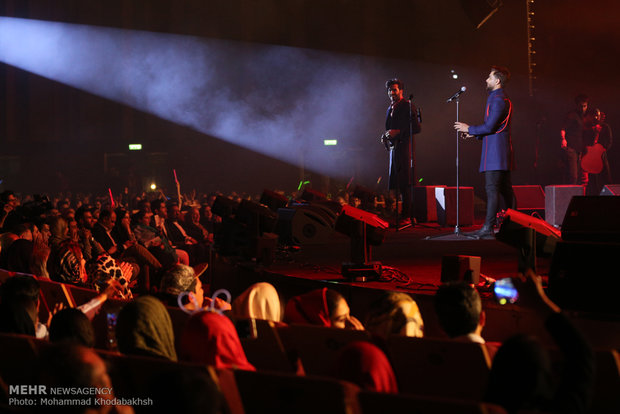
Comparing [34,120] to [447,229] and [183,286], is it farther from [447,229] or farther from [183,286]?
[183,286]

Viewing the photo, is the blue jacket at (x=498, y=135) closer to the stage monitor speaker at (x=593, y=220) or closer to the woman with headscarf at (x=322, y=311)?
the stage monitor speaker at (x=593, y=220)

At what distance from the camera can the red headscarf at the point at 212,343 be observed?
220 centimetres

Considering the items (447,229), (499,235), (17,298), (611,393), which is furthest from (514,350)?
(447,229)

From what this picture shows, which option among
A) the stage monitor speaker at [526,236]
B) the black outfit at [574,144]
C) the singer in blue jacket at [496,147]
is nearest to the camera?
the stage monitor speaker at [526,236]

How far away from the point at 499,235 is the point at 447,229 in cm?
369

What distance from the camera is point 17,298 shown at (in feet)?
8.86

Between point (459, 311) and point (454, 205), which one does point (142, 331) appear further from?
point (454, 205)

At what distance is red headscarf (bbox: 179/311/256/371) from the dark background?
1118cm

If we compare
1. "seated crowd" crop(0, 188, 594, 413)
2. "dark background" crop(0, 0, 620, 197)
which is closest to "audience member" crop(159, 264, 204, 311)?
"seated crowd" crop(0, 188, 594, 413)

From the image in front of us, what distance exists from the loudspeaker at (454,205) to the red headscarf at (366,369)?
240 inches

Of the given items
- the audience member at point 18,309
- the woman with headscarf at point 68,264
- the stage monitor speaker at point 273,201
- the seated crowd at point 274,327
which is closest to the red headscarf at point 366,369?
the seated crowd at point 274,327

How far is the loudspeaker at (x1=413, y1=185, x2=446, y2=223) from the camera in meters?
8.48

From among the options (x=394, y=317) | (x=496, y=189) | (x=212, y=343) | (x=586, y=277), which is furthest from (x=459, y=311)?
(x=496, y=189)

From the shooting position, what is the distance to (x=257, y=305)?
2.92 m
